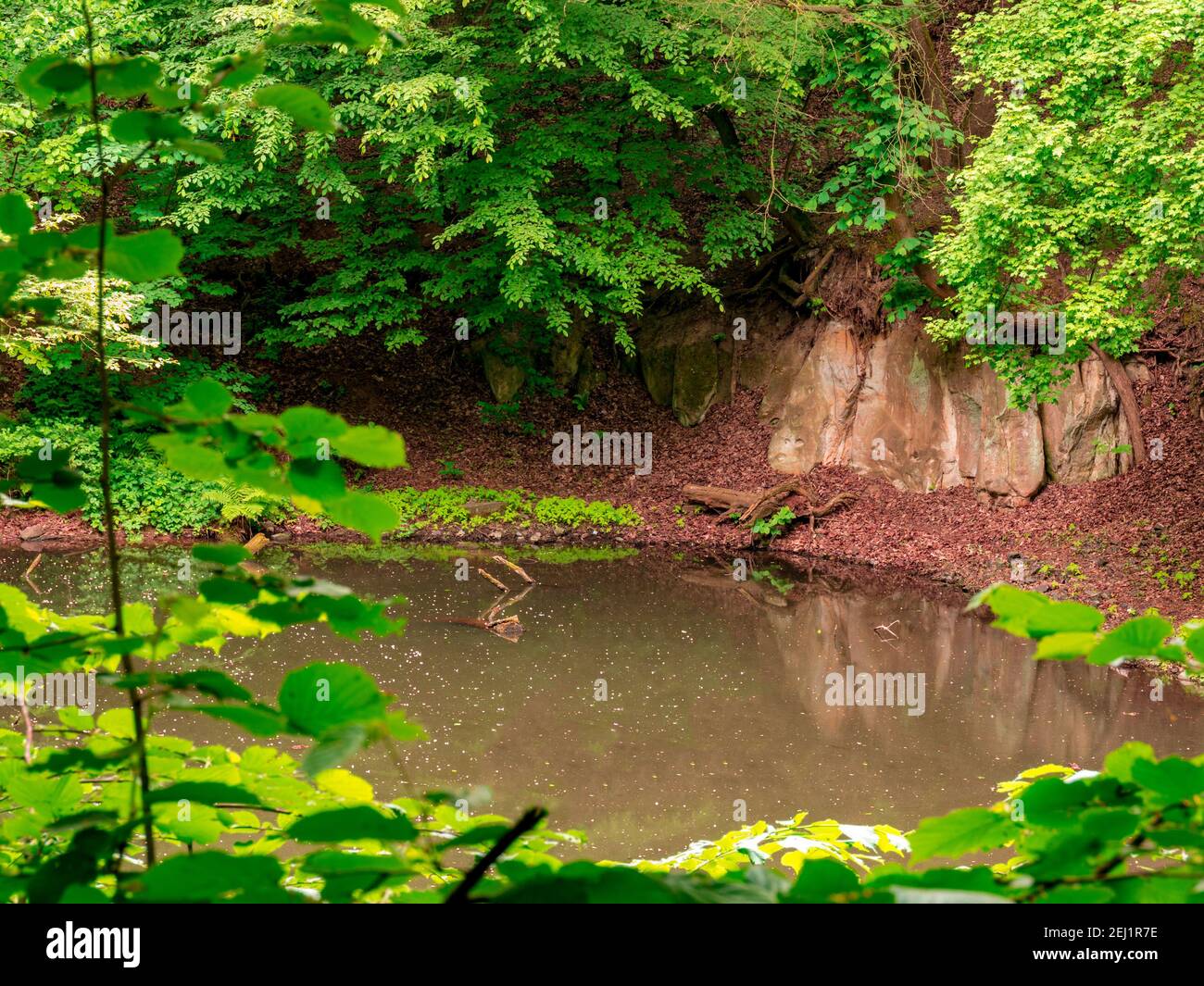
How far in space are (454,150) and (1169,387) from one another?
9.45 meters

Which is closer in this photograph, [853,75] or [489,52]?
[853,75]

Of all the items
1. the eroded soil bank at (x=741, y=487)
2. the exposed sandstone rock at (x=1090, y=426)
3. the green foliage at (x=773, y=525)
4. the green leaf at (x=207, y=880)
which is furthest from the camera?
the green foliage at (x=773, y=525)

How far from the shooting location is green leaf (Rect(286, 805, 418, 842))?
759 millimetres

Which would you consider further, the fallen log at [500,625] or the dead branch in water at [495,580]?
the dead branch in water at [495,580]

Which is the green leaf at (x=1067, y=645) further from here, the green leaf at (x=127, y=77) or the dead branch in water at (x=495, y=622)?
the dead branch in water at (x=495, y=622)

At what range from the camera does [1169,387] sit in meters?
12.3

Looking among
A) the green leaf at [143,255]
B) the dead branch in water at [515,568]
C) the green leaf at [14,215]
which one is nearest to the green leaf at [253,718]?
the green leaf at [143,255]

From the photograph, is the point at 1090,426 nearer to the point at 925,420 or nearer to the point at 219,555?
the point at 925,420

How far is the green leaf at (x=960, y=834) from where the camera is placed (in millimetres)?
859

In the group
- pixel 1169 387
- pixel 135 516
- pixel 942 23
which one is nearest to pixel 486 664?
pixel 135 516

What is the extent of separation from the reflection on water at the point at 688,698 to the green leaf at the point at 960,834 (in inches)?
187

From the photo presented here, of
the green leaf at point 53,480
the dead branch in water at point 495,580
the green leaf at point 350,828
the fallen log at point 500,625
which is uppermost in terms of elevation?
the green leaf at point 53,480
